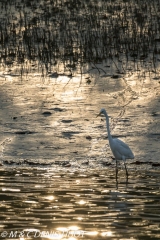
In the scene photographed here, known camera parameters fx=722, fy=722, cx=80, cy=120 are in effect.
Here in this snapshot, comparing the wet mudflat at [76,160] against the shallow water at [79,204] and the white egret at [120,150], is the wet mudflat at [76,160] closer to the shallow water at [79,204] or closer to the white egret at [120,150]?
the shallow water at [79,204]

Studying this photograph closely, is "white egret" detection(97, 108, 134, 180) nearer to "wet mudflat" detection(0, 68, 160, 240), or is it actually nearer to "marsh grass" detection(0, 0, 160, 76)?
"wet mudflat" detection(0, 68, 160, 240)

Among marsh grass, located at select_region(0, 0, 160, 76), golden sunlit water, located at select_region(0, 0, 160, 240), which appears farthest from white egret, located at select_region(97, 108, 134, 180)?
marsh grass, located at select_region(0, 0, 160, 76)

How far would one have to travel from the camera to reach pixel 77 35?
762 inches

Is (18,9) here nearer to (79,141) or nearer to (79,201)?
(79,141)

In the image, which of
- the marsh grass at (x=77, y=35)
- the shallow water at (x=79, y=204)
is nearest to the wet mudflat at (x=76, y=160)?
the shallow water at (x=79, y=204)

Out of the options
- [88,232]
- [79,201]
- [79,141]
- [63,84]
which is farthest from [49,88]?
[88,232]

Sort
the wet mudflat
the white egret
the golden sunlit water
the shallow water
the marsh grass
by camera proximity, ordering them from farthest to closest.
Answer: the marsh grass < the white egret < the golden sunlit water < the wet mudflat < the shallow water

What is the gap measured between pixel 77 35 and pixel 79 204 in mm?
10821

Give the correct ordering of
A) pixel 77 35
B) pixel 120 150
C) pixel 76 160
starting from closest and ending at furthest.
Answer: pixel 120 150 → pixel 76 160 → pixel 77 35

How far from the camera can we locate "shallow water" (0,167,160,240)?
7.93 m

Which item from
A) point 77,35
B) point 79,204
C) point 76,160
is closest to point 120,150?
point 76,160

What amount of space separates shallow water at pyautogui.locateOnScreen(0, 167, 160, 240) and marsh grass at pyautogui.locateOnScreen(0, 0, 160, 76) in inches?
233

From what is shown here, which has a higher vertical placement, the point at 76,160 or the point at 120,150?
the point at 120,150

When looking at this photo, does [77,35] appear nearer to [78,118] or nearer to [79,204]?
[78,118]
